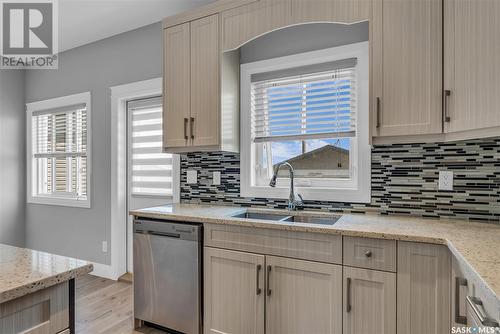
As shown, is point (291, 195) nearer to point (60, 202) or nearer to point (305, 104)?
point (305, 104)

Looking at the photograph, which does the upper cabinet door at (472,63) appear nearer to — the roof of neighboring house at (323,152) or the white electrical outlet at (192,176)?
the roof of neighboring house at (323,152)

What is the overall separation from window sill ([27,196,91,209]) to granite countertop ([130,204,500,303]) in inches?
71.6

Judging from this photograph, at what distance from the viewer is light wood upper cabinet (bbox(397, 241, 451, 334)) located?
145 cm

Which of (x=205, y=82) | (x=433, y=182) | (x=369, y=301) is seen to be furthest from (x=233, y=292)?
(x=205, y=82)

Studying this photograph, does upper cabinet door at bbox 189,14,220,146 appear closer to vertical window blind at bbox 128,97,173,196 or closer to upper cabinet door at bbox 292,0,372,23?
upper cabinet door at bbox 292,0,372,23

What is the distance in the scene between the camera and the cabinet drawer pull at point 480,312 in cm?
91

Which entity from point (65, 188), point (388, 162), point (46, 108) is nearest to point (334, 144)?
point (388, 162)

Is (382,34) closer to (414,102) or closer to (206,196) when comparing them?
(414,102)

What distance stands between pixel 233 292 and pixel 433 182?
148 cm

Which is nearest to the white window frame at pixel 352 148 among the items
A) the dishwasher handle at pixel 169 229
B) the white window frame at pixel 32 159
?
the dishwasher handle at pixel 169 229

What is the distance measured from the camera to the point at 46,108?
163 inches

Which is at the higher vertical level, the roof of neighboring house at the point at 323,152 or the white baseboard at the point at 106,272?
the roof of neighboring house at the point at 323,152

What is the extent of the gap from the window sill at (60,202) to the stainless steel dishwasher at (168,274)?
179cm

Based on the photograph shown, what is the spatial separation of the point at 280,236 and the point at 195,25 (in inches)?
71.3
